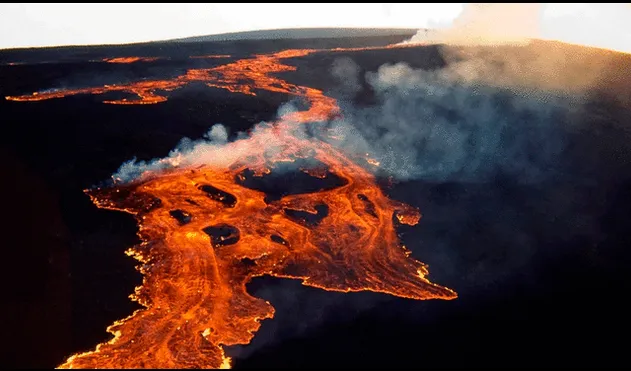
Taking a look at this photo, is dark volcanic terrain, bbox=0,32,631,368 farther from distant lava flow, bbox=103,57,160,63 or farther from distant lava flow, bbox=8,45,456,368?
distant lava flow, bbox=103,57,160,63

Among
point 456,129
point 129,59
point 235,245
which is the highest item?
point 129,59

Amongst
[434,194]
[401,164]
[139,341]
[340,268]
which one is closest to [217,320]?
[139,341]

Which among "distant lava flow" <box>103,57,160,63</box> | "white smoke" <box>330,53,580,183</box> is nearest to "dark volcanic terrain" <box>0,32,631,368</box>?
"white smoke" <box>330,53,580,183</box>

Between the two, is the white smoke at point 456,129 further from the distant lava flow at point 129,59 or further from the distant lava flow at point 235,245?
the distant lava flow at point 129,59

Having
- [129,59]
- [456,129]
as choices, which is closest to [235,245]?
[456,129]

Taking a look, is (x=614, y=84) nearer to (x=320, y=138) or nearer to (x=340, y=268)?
(x=320, y=138)

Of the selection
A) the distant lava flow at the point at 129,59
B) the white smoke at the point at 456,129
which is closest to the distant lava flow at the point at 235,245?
the white smoke at the point at 456,129

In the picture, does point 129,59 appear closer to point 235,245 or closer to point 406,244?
point 235,245

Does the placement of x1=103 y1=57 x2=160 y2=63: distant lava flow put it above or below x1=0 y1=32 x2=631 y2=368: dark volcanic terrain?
above
